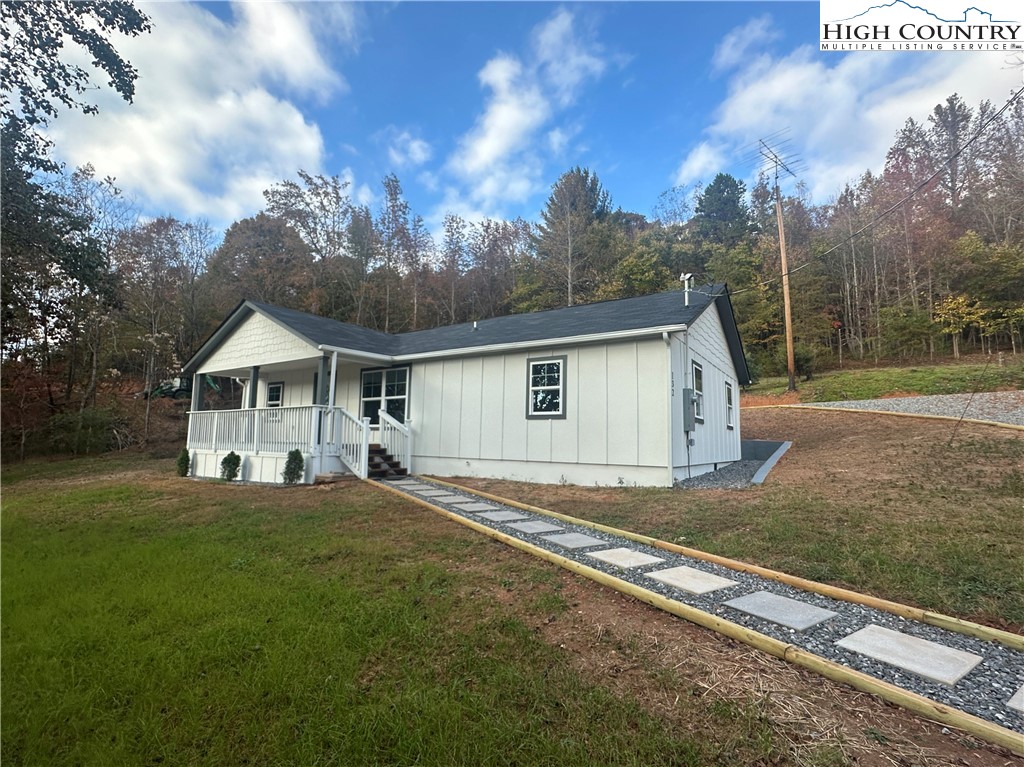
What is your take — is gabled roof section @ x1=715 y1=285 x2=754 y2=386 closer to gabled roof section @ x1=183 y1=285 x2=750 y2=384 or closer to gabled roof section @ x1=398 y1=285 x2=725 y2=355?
gabled roof section @ x1=183 y1=285 x2=750 y2=384

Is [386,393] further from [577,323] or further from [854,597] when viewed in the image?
[854,597]

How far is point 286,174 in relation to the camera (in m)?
24.1

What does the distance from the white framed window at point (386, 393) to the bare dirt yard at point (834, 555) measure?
3.37 metres

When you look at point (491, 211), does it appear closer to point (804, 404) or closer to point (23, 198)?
point (804, 404)

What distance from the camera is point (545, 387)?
30.7 ft

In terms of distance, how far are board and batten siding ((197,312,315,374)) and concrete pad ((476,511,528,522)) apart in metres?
5.81

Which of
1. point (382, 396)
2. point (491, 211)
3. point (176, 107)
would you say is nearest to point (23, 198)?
point (176, 107)

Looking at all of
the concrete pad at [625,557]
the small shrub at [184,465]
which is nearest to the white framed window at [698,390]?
the concrete pad at [625,557]

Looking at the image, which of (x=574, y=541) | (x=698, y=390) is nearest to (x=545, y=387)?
(x=698, y=390)

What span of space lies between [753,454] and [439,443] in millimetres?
9281

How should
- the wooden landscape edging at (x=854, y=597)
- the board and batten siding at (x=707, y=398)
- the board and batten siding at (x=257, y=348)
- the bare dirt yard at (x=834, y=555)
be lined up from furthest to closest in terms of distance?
the board and batten siding at (x=257, y=348) → the board and batten siding at (x=707, y=398) → the wooden landscape edging at (x=854, y=597) → the bare dirt yard at (x=834, y=555)

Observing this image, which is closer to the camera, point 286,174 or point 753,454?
point 753,454

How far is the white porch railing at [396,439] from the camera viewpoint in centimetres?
1091

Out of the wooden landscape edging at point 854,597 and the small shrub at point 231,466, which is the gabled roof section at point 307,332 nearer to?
the small shrub at point 231,466
